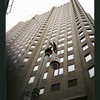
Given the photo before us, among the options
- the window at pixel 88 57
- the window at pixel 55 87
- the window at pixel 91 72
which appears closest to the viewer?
the window at pixel 91 72

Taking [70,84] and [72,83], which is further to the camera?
[72,83]

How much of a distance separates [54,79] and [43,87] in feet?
5.56

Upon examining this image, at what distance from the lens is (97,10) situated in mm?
3465

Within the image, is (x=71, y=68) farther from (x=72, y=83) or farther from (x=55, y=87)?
(x=55, y=87)

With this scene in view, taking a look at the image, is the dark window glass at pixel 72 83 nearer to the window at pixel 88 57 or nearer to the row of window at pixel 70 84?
the row of window at pixel 70 84

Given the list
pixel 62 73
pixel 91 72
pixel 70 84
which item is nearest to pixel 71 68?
pixel 62 73

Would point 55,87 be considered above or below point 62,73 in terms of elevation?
below

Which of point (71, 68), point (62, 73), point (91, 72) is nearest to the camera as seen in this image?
point (91, 72)

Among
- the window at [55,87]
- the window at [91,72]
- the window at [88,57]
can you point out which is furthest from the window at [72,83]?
the window at [88,57]

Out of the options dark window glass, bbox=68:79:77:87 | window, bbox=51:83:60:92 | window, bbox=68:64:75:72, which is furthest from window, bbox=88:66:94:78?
window, bbox=51:83:60:92

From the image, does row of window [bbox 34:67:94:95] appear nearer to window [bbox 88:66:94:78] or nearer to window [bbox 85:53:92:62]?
window [bbox 88:66:94:78]

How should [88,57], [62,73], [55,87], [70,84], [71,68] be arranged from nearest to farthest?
[70,84], [55,87], [62,73], [71,68], [88,57]

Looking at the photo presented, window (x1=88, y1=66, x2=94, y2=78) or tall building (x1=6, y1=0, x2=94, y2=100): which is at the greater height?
window (x1=88, y1=66, x2=94, y2=78)

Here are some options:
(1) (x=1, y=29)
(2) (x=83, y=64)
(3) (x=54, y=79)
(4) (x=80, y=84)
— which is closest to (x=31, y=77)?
(3) (x=54, y=79)
